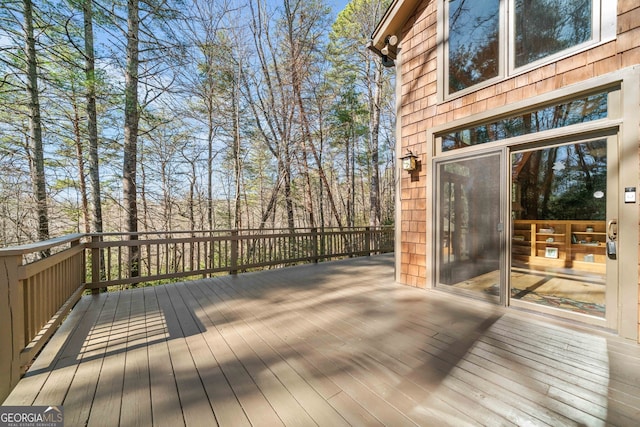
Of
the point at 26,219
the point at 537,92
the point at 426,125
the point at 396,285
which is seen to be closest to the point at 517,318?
the point at 396,285

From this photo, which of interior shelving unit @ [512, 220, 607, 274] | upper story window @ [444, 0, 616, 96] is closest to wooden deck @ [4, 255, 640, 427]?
interior shelving unit @ [512, 220, 607, 274]

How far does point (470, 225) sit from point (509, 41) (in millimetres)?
2271

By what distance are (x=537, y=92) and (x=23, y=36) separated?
8230mm

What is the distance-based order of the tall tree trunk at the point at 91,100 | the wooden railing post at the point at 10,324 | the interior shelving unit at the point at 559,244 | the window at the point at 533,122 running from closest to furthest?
the wooden railing post at the point at 10,324 < the window at the point at 533,122 < the interior shelving unit at the point at 559,244 < the tall tree trunk at the point at 91,100

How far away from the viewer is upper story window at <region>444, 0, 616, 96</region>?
2.45 m

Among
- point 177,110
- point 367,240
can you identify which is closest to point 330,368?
point 367,240

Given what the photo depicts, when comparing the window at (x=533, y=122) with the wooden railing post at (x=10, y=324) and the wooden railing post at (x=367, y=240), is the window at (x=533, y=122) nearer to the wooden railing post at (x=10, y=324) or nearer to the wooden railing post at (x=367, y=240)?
the wooden railing post at (x=367, y=240)

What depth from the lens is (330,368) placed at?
1791mm

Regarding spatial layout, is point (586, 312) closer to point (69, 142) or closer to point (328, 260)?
point (328, 260)

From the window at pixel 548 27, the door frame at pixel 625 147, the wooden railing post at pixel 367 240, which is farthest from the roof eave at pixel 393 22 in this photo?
the wooden railing post at pixel 367 240

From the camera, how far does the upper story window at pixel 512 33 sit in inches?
96.5

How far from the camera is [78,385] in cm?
163

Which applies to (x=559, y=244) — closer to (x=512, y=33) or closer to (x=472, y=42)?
(x=512, y=33)

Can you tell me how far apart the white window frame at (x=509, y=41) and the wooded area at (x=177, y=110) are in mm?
4861
